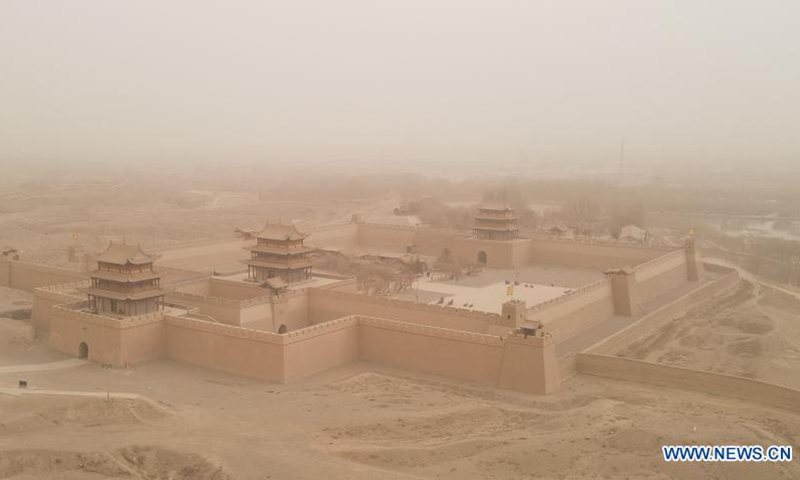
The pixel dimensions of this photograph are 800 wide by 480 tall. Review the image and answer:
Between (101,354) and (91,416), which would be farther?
(101,354)

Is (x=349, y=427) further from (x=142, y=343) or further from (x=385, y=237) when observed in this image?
(x=385, y=237)

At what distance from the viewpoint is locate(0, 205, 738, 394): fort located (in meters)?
29.5

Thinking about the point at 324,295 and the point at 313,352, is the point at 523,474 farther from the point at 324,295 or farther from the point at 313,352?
the point at 324,295

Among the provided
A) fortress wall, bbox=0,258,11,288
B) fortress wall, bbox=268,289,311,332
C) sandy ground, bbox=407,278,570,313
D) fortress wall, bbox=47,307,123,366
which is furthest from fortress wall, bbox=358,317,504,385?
fortress wall, bbox=0,258,11,288

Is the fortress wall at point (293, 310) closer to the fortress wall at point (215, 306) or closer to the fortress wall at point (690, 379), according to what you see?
the fortress wall at point (215, 306)

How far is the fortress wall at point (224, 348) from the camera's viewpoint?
29219 mm

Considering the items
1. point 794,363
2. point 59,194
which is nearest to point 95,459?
point 794,363

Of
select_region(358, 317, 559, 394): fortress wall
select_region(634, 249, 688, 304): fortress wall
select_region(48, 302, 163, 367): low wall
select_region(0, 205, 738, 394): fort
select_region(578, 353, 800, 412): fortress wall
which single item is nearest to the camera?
select_region(578, 353, 800, 412): fortress wall

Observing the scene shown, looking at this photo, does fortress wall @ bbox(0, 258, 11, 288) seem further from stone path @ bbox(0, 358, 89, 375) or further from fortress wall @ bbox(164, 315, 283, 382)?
fortress wall @ bbox(164, 315, 283, 382)

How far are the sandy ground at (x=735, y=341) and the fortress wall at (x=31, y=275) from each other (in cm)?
2579

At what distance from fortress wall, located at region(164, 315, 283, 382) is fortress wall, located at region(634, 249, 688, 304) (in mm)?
21351

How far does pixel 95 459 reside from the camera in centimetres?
2117

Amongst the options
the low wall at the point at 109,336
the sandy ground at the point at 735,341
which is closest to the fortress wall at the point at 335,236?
the low wall at the point at 109,336

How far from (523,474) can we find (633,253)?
31900 mm
